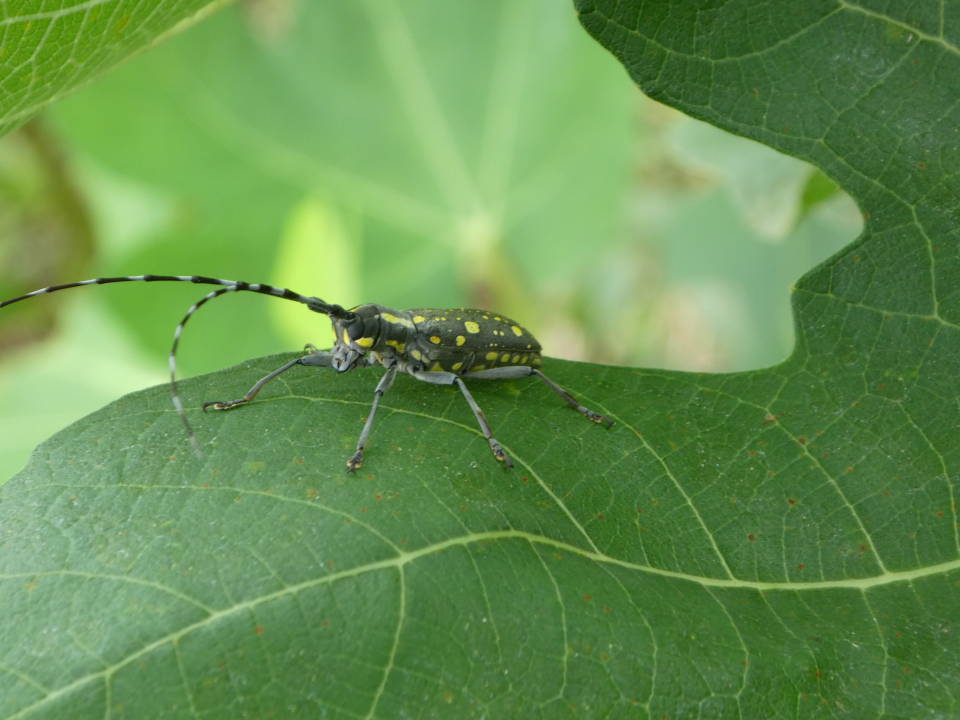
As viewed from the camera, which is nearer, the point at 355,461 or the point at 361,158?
the point at 355,461

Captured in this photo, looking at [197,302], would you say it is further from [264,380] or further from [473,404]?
[473,404]

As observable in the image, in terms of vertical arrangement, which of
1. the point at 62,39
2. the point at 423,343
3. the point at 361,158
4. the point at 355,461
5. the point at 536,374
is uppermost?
the point at 361,158

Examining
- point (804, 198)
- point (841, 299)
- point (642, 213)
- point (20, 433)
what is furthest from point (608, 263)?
point (841, 299)

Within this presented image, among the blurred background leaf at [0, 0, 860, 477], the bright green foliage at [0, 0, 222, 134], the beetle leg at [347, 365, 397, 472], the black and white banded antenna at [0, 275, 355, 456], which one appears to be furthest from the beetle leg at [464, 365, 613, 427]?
the blurred background leaf at [0, 0, 860, 477]

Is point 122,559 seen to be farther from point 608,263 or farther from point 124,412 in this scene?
point 608,263

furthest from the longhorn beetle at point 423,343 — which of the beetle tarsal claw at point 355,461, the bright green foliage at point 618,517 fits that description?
the beetle tarsal claw at point 355,461

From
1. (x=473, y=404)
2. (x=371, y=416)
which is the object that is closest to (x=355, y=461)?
(x=371, y=416)
